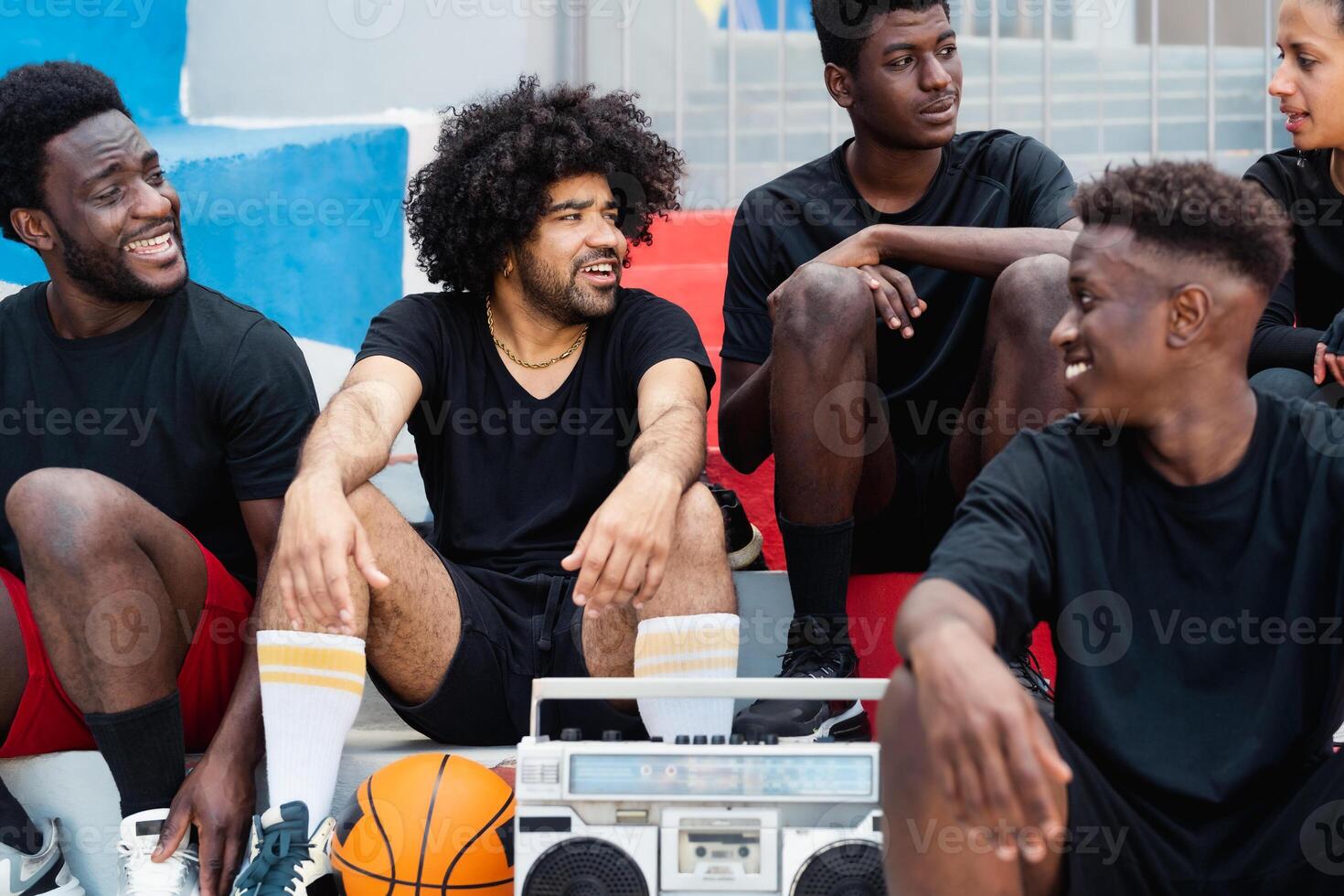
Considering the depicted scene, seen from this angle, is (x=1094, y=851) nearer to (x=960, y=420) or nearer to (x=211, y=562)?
(x=960, y=420)

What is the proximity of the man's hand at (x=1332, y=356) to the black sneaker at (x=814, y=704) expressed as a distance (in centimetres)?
96

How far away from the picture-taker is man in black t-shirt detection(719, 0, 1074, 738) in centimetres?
272

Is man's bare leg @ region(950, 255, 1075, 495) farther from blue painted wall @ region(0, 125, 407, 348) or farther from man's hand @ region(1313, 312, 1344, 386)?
blue painted wall @ region(0, 125, 407, 348)

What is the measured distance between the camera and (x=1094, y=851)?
1792mm

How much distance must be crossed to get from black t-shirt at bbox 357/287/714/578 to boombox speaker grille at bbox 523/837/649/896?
0.95 metres

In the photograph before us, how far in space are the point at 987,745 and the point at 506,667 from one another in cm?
131

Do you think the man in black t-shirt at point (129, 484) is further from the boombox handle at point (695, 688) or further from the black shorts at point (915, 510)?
the black shorts at point (915, 510)

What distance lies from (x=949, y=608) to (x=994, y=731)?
0.19 m

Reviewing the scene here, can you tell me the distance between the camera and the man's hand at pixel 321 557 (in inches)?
89.5

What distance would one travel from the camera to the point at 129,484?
9.29ft

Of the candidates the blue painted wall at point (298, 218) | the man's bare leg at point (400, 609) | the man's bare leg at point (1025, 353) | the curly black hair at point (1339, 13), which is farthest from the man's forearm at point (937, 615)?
the blue painted wall at point (298, 218)

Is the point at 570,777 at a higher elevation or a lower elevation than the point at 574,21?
lower

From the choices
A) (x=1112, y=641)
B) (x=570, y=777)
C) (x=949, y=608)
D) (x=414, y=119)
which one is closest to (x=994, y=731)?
(x=949, y=608)

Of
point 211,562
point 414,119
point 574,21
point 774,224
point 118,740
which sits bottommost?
point 118,740
